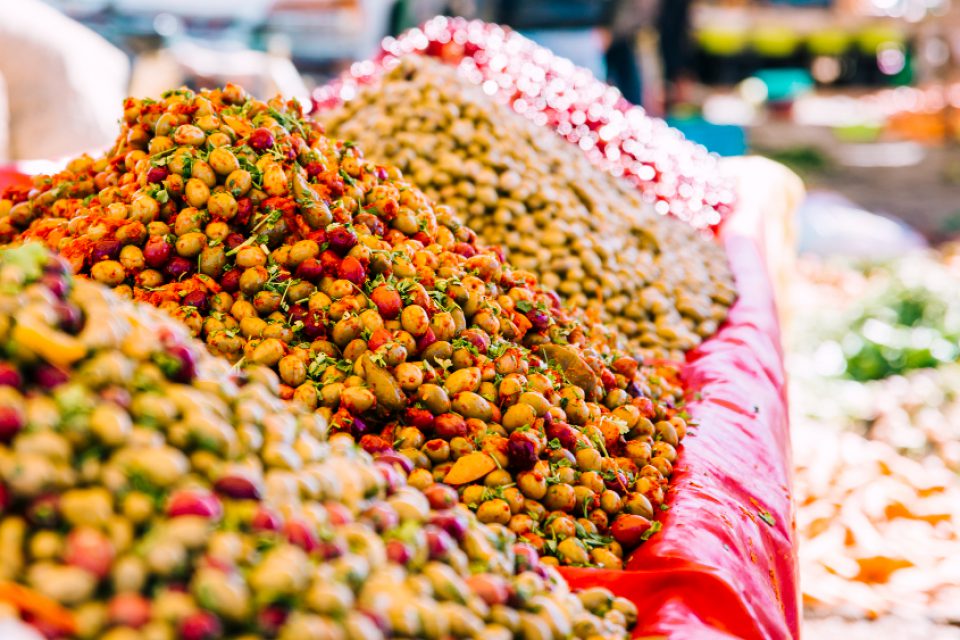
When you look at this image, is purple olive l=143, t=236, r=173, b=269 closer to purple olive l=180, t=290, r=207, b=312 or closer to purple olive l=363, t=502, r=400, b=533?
purple olive l=180, t=290, r=207, b=312

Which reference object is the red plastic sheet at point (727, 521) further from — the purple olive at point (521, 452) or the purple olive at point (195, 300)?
the purple olive at point (195, 300)

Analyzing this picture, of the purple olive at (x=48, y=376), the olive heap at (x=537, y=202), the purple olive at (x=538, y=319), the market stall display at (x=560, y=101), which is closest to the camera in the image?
the purple olive at (x=48, y=376)

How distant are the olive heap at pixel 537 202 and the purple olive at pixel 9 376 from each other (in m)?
1.44

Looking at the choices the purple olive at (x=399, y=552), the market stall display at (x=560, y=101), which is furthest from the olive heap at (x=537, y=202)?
the purple olive at (x=399, y=552)

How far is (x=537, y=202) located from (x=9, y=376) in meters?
1.67

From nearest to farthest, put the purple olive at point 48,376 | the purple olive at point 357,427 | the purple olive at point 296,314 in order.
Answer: the purple olive at point 48,376, the purple olive at point 357,427, the purple olive at point 296,314

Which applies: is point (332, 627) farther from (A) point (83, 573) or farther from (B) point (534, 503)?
(B) point (534, 503)

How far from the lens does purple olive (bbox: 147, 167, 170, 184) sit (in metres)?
1.42

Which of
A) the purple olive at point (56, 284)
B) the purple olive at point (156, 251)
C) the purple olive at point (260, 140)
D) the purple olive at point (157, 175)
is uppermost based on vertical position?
the purple olive at point (260, 140)

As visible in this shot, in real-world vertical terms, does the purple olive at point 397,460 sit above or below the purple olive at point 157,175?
below

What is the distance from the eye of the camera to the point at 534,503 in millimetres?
1275

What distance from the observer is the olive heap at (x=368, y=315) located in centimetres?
127

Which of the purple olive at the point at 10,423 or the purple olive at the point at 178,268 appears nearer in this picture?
the purple olive at the point at 10,423

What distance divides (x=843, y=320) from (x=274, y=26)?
3759mm
